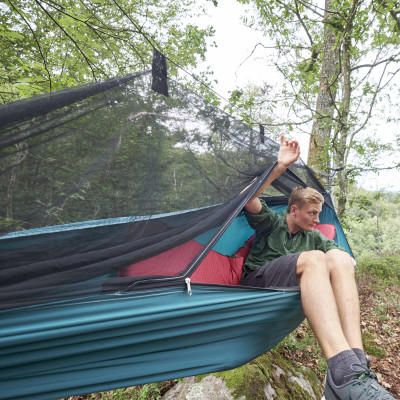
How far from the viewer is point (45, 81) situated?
5.50ft

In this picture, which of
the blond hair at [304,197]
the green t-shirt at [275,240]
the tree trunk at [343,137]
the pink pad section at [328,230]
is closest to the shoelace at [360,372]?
the green t-shirt at [275,240]

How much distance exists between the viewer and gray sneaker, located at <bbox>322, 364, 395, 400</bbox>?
77cm

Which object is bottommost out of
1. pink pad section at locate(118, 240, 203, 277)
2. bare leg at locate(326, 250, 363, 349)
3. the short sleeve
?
bare leg at locate(326, 250, 363, 349)

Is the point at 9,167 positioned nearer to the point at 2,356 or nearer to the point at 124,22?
the point at 2,356

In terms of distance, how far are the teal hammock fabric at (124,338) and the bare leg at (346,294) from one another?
30 centimetres

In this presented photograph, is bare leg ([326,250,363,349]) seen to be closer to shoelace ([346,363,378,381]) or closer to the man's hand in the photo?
shoelace ([346,363,378,381])

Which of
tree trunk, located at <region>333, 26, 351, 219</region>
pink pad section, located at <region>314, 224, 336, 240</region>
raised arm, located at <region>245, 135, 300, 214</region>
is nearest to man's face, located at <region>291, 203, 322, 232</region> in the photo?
raised arm, located at <region>245, 135, 300, 214</region>

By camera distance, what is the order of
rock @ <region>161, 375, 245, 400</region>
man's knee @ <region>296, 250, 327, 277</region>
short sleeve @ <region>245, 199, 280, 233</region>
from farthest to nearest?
short sleeve @ <region>245, 199, 280, 233</region> → rock @ <region>161, 375, 245, 400</region> → man's knee @ <region>296, 250, 327, 277</region>

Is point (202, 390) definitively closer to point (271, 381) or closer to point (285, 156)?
point (271, 381)

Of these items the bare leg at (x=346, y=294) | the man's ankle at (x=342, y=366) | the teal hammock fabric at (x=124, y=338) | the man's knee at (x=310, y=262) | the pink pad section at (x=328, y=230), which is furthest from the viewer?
the pink pad section at (x=328, y=230)

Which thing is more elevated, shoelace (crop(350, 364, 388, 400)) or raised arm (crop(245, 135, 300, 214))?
raised arm (crop(245, 135, 300, 214))

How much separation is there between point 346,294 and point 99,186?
1.03m

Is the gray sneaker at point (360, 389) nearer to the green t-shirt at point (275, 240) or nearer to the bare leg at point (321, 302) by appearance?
the bare leg at point (321, 302)

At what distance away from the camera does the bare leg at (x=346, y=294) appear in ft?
3.18
